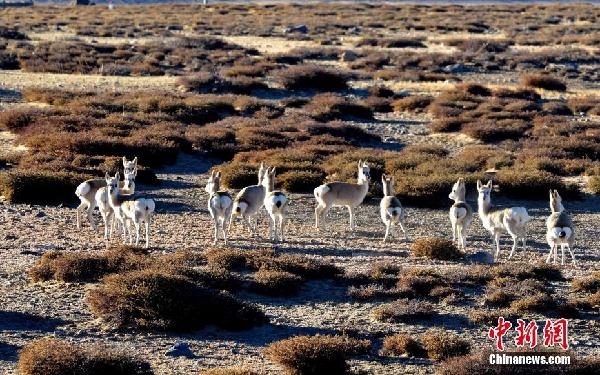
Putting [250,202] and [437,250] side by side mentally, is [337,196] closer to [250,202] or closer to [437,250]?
[250,202]

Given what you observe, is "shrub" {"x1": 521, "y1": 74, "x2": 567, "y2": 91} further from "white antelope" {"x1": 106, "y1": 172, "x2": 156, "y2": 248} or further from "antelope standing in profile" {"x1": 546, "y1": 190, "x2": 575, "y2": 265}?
"white antelope" {"x1": 106, "y1": 172, "x2": 156, "y2": 248}

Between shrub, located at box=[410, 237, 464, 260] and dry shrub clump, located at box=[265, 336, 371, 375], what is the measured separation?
5362 millimetres

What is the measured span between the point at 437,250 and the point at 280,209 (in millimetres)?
2989

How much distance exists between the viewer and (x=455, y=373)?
10.8 m

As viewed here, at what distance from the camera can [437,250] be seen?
55.0 ft

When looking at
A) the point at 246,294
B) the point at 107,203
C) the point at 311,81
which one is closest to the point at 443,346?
the point at 246,294

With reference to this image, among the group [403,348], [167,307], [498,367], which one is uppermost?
[167,307]

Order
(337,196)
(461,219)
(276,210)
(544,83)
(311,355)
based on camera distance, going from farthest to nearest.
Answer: (544,83), (337,196), (276,210), (461,219), (311,355)

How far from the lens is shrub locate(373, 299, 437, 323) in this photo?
1314 cm

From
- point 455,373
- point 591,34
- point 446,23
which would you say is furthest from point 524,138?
point 446,23

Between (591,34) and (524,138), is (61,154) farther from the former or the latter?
(591,34)

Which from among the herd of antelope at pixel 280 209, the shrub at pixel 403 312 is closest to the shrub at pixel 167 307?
the shrub at pixel 403 312

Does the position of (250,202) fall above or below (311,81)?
below

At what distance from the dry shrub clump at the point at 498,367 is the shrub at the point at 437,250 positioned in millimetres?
5623
